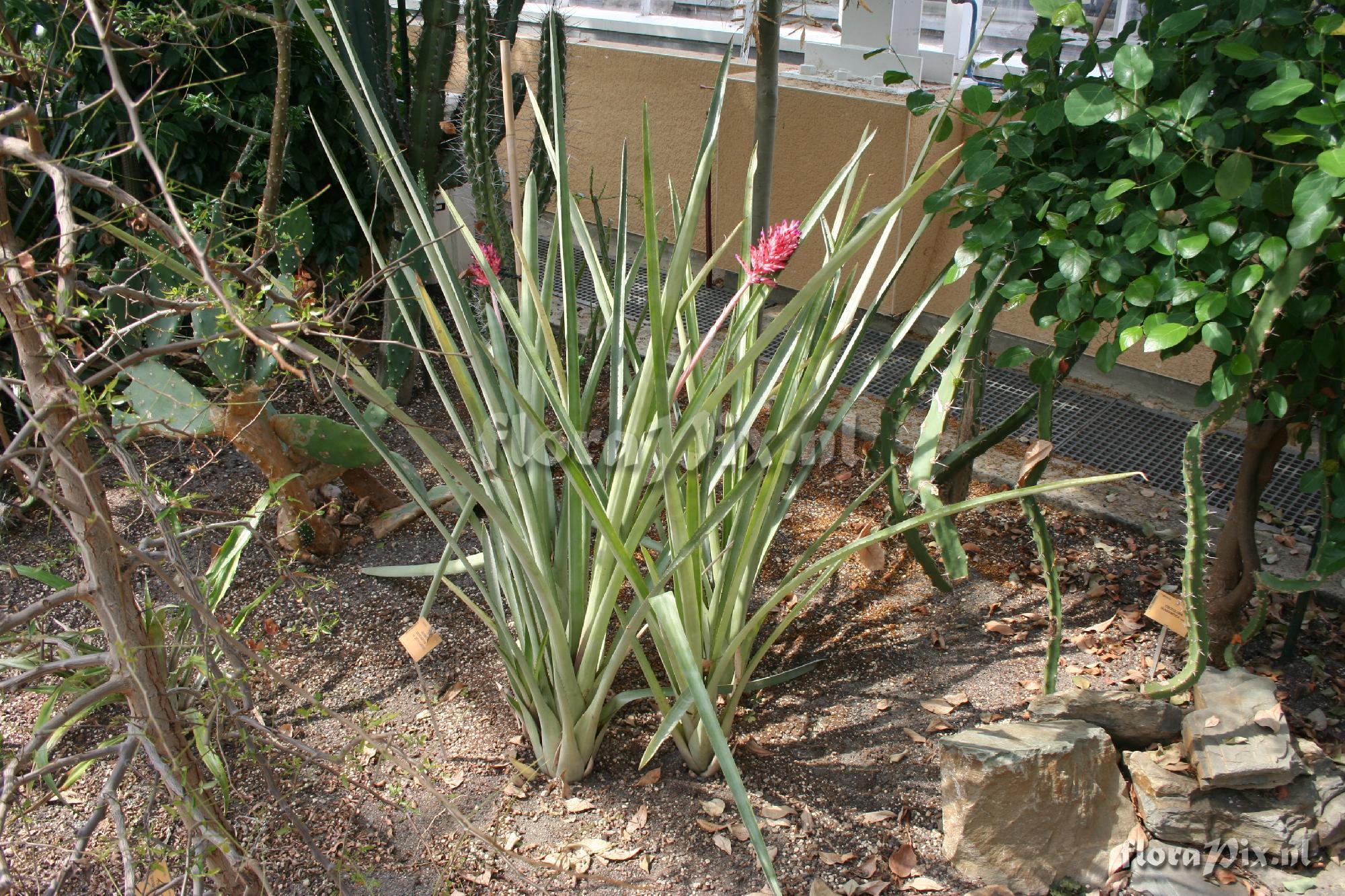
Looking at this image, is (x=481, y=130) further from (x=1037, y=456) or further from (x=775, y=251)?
(x=1037, y=456)

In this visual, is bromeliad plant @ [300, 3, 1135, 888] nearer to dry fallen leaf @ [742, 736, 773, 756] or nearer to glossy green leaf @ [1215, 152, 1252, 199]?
dry fallen leaf @ [742, 736, 773, 756]

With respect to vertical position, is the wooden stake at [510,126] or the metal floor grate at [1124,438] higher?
the wooden stake at [510,126]

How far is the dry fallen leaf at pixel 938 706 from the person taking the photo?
1.65 metres

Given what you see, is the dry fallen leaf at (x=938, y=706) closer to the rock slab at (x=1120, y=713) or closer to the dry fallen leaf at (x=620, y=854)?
the rock slab at (x=1120, y=713)

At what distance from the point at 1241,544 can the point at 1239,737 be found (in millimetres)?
391

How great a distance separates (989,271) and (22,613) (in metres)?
1.27

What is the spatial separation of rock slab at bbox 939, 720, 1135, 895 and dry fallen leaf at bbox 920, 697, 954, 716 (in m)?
0.20

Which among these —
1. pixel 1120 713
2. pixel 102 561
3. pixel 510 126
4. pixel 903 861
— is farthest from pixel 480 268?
pixel 1120 713

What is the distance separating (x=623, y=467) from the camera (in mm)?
1284

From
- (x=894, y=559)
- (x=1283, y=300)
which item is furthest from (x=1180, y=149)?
(x=894, y=559)

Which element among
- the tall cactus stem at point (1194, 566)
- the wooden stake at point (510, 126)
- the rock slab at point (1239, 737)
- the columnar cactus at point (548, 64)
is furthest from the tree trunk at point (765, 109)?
the rock slab at point (1239, 737)

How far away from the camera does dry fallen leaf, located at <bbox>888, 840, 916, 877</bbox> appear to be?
137 cm

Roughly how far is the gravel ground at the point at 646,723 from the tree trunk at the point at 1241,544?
0.10 m

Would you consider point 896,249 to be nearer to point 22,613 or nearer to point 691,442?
point 691,442
